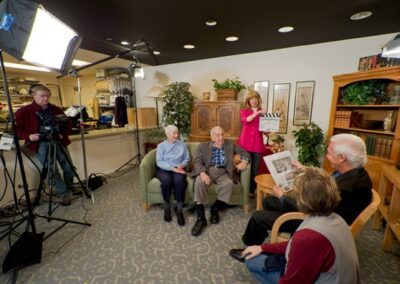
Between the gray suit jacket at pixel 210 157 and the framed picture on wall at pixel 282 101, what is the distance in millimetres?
1550

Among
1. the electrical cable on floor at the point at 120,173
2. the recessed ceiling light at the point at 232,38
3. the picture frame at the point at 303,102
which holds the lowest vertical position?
the electrical cable on floor at the point at 120,173

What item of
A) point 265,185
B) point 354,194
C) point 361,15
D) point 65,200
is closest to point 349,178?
point 354,194

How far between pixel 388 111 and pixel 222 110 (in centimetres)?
235

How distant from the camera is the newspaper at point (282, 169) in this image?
1684 mm

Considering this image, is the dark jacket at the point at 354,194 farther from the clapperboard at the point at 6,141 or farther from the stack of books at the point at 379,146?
the clapperboard at the point at 6,141

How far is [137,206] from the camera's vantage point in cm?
258

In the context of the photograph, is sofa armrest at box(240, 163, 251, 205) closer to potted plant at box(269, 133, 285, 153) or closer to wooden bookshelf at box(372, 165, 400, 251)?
potted plant at box(269, 133, 285, 153)

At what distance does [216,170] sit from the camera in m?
2.37

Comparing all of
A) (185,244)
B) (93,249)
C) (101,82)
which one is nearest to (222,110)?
(185,244)

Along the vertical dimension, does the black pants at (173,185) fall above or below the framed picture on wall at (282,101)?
below

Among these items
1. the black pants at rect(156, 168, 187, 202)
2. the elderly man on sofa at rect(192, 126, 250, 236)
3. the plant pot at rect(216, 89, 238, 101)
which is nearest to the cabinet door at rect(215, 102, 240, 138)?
the plant pot at rect(216, 89, 238, 101)

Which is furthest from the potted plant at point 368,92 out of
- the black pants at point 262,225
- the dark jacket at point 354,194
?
the black pants at point 262,225

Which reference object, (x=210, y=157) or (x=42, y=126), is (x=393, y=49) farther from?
(x=42, y=126)

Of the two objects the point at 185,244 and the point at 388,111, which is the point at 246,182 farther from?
the point at 388,111
